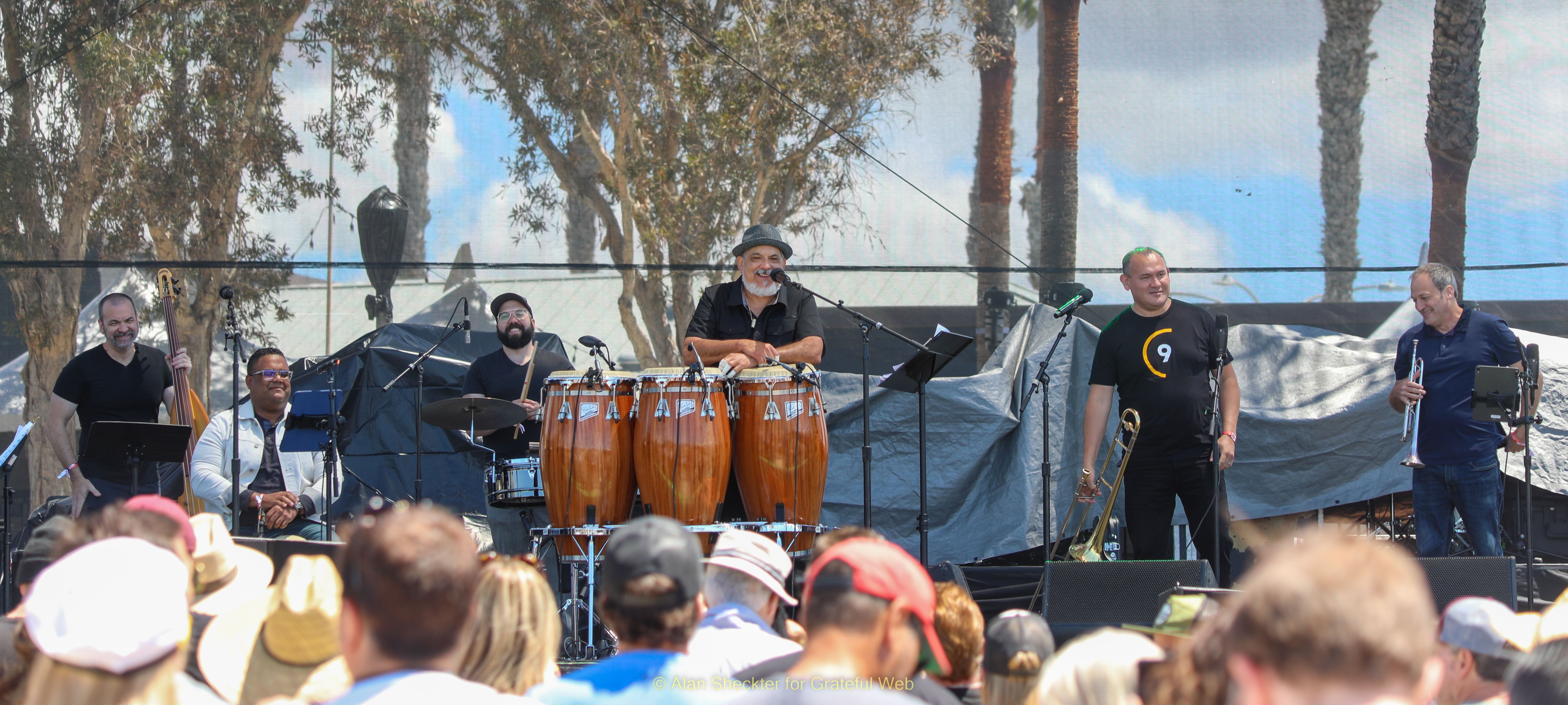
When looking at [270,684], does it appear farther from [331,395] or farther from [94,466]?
[94,466]

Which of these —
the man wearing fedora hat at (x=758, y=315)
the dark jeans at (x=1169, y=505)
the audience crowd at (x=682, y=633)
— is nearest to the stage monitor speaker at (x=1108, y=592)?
the dark jeans at (x=1169, y=505)

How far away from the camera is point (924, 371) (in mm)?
6184

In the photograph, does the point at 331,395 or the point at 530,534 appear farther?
the point at 331,395

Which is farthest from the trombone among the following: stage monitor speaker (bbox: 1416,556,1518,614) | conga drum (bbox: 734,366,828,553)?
stage monitor speaker (bbox: 1416,556,1518,614)

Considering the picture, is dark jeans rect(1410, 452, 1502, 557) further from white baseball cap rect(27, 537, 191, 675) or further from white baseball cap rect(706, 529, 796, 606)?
white baseball cap rect(27, 537, 191, 675)

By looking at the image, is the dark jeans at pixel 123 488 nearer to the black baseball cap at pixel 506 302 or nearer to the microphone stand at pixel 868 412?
the black baseball cap at pixel 506 302

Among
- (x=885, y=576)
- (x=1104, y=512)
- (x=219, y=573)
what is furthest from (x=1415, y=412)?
(x=219, y=573)

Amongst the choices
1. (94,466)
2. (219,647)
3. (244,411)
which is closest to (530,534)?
(244,411)

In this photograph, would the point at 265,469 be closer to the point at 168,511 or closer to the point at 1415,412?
the point at 168,511

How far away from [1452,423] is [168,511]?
244 inches

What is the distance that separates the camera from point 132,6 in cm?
1176

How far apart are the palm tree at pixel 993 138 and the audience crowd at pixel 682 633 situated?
8.53 meters

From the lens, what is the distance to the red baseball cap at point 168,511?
2.87 m

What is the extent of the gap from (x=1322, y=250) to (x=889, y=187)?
157 inches
